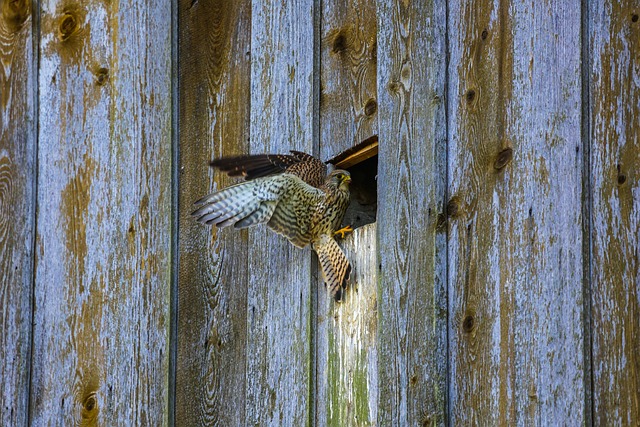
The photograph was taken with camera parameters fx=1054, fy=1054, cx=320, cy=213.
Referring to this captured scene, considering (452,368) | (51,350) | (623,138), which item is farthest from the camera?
(51,350)

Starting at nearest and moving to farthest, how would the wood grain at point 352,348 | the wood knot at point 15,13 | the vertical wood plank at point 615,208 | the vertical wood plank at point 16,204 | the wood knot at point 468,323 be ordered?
the vertical wood plank at point 615,208 → the wood knot at point 468,323 → the wood grain at point 352,348 → the vertical wood plank at point 16,204 → the wood knot at point 15,13

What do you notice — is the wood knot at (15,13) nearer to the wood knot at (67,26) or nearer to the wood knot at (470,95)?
the wood knot at (67,26)

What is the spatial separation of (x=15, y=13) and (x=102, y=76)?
1.61 ft

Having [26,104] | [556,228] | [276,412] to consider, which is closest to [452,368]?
[556,228]

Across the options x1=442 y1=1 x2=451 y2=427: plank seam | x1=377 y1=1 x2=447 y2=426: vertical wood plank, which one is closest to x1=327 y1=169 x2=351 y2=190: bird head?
x1=377 y1=1 x2=447 y2=426: vertical wood plank

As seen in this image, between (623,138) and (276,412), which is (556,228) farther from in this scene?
(276,412)

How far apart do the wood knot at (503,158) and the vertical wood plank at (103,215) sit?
56.8 inches

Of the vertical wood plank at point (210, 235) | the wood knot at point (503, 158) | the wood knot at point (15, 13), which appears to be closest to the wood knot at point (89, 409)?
the vertical wood plank at point (210, 235)

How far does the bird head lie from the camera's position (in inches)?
171

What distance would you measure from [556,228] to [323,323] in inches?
41.8

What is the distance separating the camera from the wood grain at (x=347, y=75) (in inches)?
160

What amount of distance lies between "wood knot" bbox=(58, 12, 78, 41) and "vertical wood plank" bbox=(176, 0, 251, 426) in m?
0.44

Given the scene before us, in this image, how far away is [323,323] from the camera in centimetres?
399

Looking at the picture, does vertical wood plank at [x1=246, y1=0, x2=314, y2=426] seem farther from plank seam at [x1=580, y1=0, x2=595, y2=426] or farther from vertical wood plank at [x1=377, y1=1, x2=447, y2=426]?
plank seam at [x1=580, y1=0, x2=595, y2=426]
